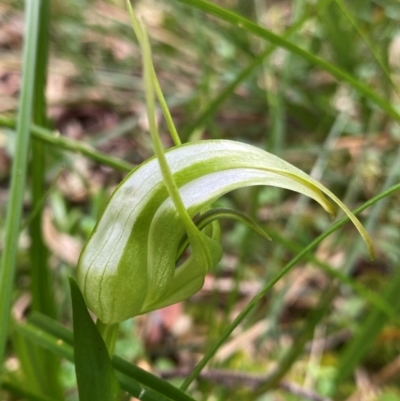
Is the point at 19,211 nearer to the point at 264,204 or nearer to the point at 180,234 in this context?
the point at 180,234

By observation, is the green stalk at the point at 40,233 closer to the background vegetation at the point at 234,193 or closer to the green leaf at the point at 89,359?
the background vegetation at the point at 234,193

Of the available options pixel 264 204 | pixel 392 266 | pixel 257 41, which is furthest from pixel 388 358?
pixel 257 41

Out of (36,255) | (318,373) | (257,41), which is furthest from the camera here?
(257,41)

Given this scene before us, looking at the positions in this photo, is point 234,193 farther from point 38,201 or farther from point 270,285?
point 270,285

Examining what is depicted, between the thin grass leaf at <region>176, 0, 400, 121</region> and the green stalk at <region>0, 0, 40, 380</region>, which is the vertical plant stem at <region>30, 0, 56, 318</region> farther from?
the thin grass leaf at <region>176, 0, 400, 121</region>

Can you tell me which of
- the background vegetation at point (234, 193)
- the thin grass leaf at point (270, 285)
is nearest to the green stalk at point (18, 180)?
the background vegetation at point (234, 193)

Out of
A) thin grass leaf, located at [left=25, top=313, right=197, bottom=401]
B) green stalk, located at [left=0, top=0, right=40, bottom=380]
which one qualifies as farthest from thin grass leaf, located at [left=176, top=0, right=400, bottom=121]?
thin grass leaf, located at [left=25, top=313, right=197, bottom=401]

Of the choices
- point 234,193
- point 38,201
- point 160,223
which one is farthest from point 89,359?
point 234,193
